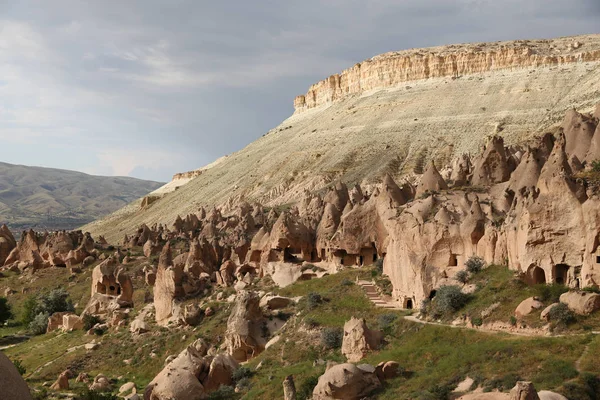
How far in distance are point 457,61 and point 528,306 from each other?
358ft

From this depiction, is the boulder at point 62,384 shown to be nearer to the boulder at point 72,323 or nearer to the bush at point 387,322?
the boulder at point 72,323

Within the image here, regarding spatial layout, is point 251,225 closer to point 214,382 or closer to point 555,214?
point 214,382

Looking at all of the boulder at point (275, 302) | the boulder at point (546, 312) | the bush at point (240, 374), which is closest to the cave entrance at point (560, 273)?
the boulder at point (546, 312)

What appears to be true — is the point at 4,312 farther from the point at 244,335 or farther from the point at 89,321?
the point at 244,335

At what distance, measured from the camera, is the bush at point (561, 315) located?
24.5 meters

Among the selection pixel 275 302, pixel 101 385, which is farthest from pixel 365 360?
pixel 101 385

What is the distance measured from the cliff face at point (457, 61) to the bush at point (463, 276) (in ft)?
317

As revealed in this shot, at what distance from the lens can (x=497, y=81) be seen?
116625 millimetres

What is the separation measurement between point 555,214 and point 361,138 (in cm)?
7996

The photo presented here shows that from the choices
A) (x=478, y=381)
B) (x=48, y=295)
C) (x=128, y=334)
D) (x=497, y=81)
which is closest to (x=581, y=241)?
(x=478, y=381)

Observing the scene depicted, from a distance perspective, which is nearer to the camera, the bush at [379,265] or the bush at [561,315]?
the bush at [561,315]

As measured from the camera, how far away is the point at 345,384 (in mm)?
23094

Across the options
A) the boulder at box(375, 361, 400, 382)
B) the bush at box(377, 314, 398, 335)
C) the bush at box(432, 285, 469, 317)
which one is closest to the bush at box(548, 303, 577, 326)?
the bush at box(432, 285, 469, 317)

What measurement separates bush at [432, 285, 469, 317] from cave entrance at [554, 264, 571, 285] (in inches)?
151
